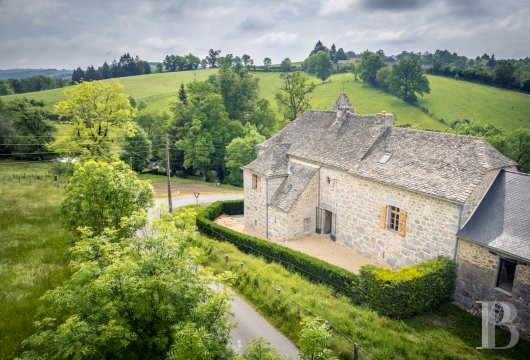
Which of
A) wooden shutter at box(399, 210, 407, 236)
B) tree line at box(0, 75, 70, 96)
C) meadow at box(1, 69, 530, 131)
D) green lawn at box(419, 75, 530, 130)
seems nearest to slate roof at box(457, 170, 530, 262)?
wooden shutter at box(399, 210, 407, 236)

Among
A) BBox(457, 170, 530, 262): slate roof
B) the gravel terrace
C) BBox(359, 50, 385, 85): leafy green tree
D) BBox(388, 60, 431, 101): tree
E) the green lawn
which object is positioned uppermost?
BBox(359, 50, 385, 85): leafy green tree

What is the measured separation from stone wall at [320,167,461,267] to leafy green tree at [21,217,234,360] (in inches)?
627

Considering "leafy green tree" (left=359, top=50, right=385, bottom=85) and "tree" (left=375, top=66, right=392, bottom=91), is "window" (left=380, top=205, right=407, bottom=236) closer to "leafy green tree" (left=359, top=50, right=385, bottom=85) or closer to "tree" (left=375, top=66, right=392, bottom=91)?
"tree" (left=375, top=66, right=392, bottom=91)

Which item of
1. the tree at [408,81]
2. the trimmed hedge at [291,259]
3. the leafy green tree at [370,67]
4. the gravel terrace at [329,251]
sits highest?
the leafy green tree at [370,67]

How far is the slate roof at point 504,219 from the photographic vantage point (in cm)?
1881

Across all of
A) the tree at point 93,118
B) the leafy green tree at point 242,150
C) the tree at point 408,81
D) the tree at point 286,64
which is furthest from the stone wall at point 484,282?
the tree at point 286,64

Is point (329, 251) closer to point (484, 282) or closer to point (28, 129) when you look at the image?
point (484, 282)

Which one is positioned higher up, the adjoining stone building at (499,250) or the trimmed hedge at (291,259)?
the adjoining stone building at (499,250)

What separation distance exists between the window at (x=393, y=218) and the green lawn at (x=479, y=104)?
46689 millimetres

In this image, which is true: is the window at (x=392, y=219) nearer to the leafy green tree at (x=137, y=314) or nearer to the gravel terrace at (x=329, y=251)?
the gravel terrace at (x=329, y=251)

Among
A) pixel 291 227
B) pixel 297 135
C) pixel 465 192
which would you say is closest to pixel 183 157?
pixel 297 135

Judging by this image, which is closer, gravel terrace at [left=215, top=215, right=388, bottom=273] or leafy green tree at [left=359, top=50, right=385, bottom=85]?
gravel terrace at [left=215, top=215, right=388, bottom=273]

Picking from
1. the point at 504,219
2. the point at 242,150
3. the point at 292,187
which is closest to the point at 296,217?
the point at 292,187

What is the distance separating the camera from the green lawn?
6525cm
